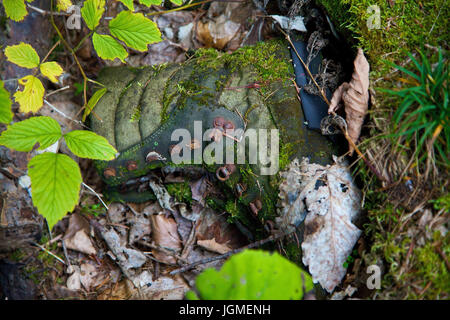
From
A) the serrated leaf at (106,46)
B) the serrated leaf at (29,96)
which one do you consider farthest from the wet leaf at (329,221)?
the serrated leaf at (29,96)

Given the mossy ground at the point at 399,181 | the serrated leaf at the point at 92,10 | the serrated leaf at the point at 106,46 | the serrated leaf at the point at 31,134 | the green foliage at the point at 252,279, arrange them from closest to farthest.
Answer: the green foliage at the point at 252,279 < the mossy ground at the point at 399,181 < the serrated leaf at the point at 31,134 < the serrated leaf at the point at 92,10 < the serrated leaf at the point at 106,46

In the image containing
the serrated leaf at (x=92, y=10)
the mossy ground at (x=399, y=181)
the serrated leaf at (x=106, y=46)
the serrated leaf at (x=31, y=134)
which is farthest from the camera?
the serrated leaf at (x=106, y=46)

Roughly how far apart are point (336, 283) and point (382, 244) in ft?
1.19

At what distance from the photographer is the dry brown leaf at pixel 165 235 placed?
251cm

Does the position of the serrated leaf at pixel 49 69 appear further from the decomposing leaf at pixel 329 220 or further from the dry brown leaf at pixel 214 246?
the decomposing leaf at pixel 329 220

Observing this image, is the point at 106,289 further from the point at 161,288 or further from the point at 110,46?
the point at 110,46

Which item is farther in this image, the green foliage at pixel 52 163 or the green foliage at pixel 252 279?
the green foliage at pixel 52 163

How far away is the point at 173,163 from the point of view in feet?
7.63

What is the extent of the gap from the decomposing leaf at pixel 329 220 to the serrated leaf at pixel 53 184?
4.42 feet

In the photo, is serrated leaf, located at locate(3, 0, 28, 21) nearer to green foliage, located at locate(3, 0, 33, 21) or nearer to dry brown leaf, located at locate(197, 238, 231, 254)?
green foliage, located at locate(3, 0, 33, 21)

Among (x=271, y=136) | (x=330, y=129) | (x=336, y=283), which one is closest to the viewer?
(x=336, y=283)

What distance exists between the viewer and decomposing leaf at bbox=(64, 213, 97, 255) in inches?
99.0

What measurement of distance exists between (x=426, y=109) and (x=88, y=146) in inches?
75.2
